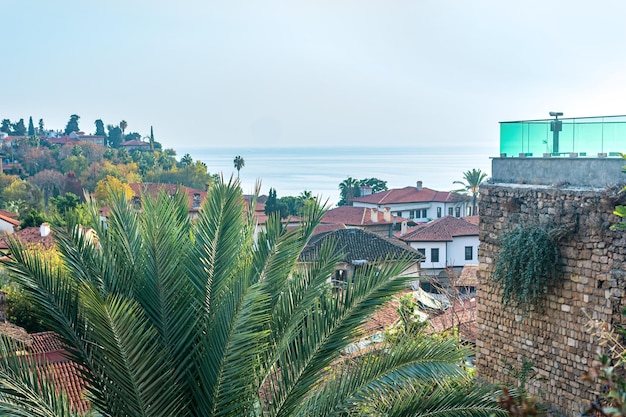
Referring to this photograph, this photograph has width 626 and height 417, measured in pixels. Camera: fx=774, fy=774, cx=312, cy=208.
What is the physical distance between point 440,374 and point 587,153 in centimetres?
575

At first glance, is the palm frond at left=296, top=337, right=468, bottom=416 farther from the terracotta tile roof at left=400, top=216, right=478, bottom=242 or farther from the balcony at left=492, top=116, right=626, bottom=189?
the terracotta tile roof at left=400, top=216, right=478, bottom=242

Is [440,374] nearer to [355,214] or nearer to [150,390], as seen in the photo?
[150,390]

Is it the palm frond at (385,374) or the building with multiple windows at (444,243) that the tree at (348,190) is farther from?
the palm frond at (385,374)

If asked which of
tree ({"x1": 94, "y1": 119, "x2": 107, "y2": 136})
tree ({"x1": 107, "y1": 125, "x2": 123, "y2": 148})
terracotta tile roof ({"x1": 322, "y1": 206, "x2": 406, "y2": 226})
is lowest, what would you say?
terracotta tile roof ({"x1": 322, "y1": 206, "x2": 406, "y2": 226})

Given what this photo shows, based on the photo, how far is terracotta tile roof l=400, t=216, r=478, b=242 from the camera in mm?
45250

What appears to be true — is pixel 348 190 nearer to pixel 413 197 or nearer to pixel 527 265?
pixel 413 197

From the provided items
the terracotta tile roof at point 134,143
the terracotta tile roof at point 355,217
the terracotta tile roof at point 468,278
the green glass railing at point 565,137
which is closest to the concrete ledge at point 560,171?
the green glass railing at point 565,137

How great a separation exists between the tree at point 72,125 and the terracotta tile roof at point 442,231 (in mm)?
142088

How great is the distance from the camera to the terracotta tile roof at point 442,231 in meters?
45.2

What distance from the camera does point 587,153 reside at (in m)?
10.6

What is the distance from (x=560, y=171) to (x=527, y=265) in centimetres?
140

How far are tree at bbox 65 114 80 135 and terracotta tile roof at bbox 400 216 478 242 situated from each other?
14209cm

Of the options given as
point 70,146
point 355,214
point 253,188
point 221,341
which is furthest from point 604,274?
point 70,146

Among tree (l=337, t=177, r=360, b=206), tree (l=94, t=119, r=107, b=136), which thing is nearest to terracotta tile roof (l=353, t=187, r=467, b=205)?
tree (l=337, t=177, r=360, b=206)
